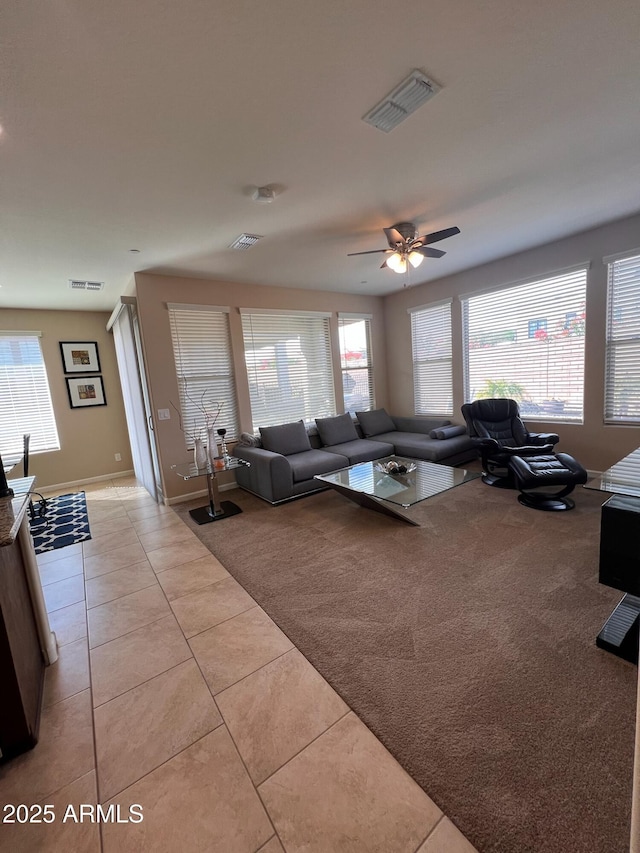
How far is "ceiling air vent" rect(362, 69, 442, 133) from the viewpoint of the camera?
163 cm

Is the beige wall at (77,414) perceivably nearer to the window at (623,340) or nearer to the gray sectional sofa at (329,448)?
the gray sectional sofa at (329,448)

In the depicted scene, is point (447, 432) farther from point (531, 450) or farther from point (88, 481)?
point (88, 481)

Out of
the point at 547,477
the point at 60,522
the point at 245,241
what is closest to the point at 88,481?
the point at 60,522

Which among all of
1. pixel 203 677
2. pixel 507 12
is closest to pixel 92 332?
pixel 203 677

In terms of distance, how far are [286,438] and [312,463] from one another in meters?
0.65

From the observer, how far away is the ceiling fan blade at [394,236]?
2.95 metres

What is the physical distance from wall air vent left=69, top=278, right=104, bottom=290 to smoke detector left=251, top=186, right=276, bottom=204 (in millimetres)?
2735

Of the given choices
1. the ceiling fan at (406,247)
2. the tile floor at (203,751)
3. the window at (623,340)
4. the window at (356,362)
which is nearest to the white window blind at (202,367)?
the window at (356,362)

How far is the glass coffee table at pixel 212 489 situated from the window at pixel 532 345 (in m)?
3.64

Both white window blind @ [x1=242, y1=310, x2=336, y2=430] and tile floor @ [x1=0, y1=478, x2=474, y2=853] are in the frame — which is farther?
white window blind @ [x1=242, y1=310, x2=336, y2=430]

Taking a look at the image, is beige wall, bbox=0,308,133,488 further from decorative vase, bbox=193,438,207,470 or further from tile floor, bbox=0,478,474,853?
tile floor, bbox=0,478,474,853

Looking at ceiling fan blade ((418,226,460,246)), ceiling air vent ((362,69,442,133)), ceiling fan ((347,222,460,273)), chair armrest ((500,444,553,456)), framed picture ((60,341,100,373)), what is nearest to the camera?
ceiling air vent ((362,69,442,133))

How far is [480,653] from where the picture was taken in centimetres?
173

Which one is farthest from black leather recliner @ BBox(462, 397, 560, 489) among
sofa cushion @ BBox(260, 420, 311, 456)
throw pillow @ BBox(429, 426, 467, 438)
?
sofa cushion @ BBox(260, 420, 311, 456)
